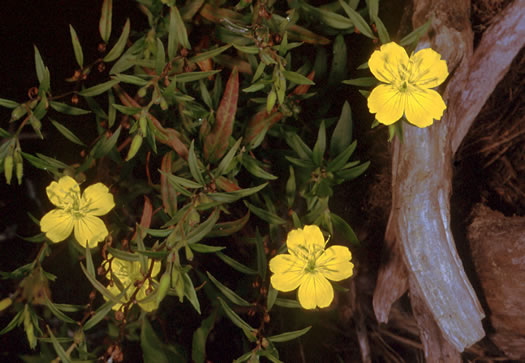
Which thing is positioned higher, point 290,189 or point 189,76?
point 189,76

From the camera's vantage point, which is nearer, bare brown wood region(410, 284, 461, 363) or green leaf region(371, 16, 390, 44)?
green leaf region(371, 16, 390, 44)

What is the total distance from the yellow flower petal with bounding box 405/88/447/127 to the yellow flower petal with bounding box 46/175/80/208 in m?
0.87

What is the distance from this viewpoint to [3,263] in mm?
1669

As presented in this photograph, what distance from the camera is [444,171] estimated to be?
135 centimetres

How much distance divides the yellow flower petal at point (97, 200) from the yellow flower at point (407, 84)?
0.72m

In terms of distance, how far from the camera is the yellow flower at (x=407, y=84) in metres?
1.14

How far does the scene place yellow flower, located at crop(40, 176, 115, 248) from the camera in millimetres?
1229

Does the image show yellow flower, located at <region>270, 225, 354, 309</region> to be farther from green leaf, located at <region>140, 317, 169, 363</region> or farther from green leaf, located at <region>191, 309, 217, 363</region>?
green leaf, located at <region>140, 317, 169, 363</region>

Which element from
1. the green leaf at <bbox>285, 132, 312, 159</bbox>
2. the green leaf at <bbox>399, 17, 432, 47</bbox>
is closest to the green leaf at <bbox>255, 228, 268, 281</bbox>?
the green leaf at <bbox>285, 132, 312, 159</bbox>

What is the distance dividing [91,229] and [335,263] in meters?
0.65

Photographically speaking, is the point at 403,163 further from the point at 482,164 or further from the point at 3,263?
the point at 3,263

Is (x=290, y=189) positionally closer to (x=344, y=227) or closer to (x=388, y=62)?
(x=344, y=227)

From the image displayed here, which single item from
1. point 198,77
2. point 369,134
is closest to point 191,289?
point 198,77

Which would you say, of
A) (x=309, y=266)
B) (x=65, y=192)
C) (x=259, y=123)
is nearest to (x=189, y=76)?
(x=259, y=123)
